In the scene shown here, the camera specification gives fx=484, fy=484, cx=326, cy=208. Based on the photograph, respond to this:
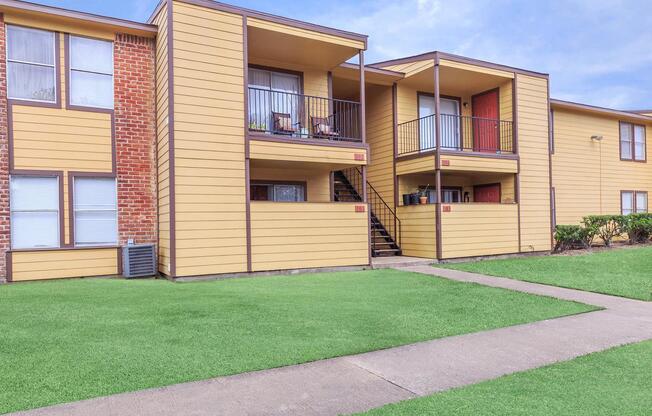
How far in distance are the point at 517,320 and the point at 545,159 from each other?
10.9 meters

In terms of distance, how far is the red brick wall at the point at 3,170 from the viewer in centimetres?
948

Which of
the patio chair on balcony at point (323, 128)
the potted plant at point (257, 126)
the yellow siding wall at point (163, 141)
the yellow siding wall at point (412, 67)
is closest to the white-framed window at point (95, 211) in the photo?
the yellow siding wall at point (163, 141)

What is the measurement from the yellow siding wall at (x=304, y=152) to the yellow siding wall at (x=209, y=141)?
0.41m

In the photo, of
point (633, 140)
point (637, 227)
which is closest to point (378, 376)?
point (637, 227)

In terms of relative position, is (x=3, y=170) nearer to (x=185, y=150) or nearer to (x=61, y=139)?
(x=61, y=139)

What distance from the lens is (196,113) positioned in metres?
10.2

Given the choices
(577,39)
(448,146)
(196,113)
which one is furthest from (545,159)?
(577,39)

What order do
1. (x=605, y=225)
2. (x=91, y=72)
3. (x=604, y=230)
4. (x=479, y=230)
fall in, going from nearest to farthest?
1. (x=91, y=72)
2. (x=479, y=230)
3. (x=605, y=225)
4. (x=604, y=230)

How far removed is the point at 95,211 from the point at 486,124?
40.6 feet

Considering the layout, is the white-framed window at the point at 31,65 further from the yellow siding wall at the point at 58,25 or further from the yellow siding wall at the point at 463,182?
the yellow siding wall at the point at 463,182

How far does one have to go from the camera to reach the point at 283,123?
12359mm

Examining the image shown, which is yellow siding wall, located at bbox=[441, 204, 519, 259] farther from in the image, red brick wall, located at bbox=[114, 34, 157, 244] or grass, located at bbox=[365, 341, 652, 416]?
grass, located at bbox=[365, 341, 652, 416]

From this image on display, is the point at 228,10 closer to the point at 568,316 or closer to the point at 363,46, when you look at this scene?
the point at 363,46

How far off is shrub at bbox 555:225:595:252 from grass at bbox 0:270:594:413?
855 cm
